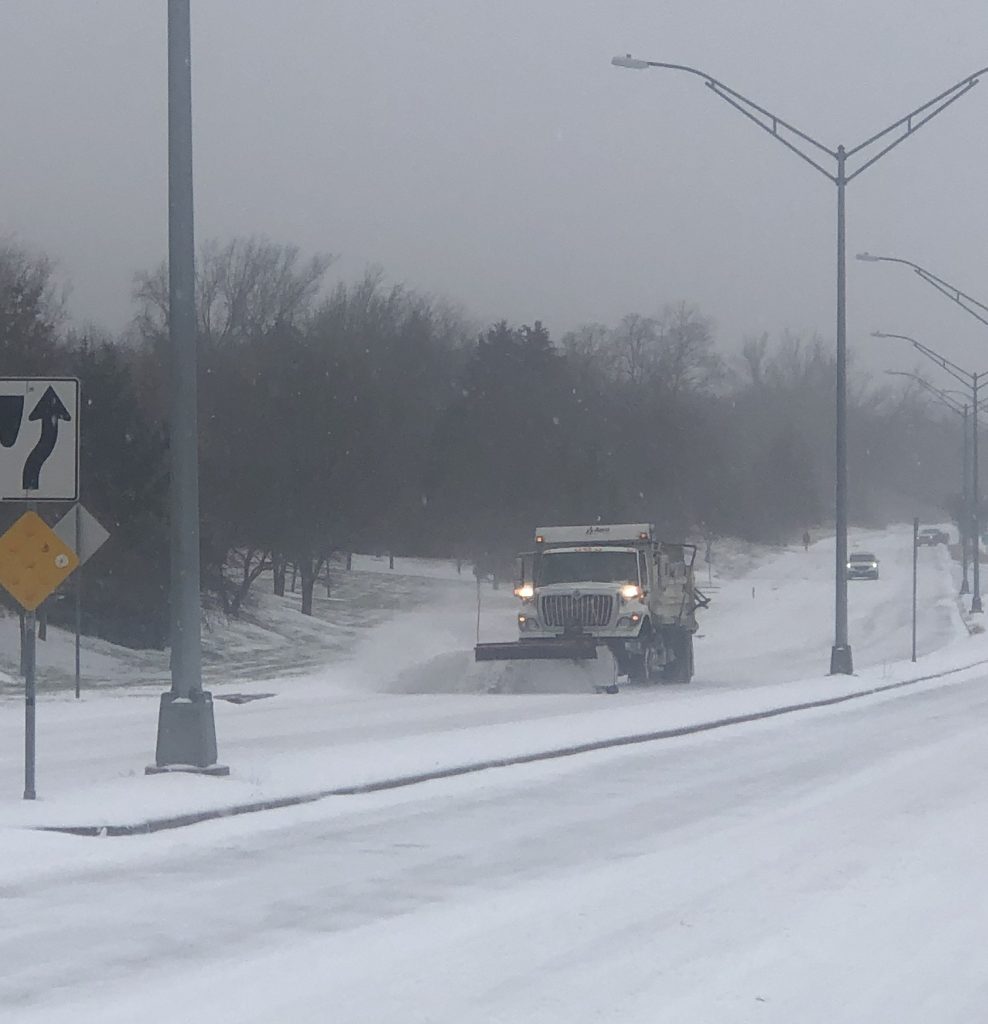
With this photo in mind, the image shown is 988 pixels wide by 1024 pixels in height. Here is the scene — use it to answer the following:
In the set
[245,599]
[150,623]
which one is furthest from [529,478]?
[150,623]

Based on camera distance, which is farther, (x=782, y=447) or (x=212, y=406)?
(x=782, y=447)

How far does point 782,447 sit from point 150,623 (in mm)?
90112

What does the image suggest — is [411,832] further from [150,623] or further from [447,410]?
[447,410]

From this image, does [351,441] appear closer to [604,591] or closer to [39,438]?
[604,591]

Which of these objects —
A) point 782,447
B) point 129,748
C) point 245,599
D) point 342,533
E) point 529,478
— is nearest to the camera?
point 129,748

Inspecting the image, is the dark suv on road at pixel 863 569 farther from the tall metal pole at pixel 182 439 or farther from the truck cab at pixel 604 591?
the tall metal pole at pixel 182 439

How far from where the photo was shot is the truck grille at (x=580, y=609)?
3253 cm

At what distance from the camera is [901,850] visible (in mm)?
12258

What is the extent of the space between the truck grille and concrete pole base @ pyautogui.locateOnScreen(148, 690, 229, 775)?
717 inches

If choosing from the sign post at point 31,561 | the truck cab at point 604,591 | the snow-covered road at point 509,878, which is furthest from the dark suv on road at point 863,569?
the sign post at point 31,561

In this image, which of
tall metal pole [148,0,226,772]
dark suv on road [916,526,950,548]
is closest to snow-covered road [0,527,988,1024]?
tall metal pole [148,0,226,772]

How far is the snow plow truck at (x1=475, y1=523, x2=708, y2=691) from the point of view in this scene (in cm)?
3180

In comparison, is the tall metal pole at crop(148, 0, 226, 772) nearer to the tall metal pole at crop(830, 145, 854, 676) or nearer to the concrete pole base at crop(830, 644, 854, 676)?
the tall metal pole at crop(830, 145, 854, 676)

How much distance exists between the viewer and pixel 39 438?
13.2m
